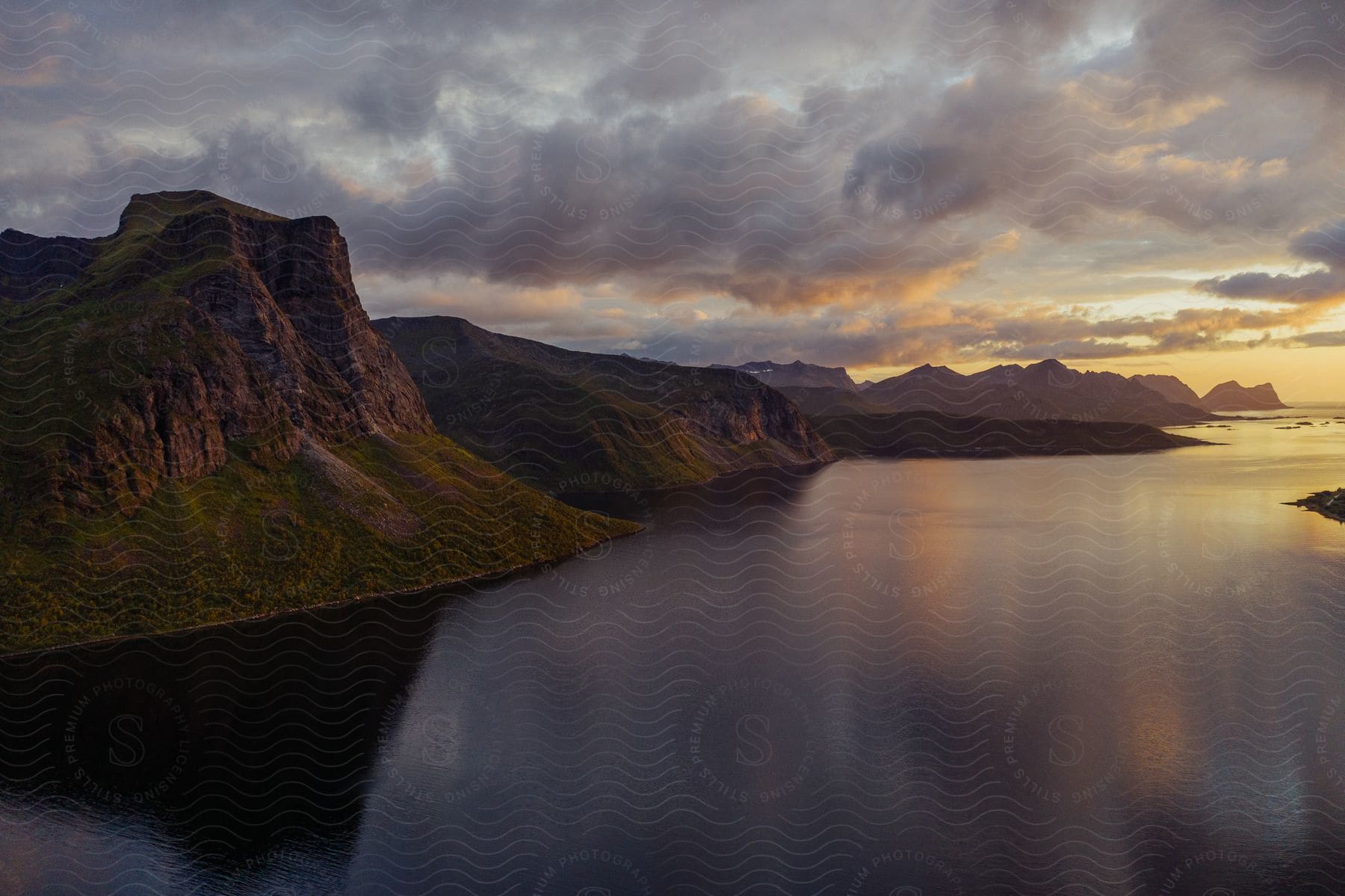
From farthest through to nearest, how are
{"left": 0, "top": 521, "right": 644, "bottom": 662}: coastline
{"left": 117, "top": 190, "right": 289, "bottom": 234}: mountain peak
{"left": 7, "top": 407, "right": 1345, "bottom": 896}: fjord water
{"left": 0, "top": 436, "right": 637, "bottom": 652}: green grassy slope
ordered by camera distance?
1. {"left": 117, "top": 190, "right": 289, "bottom": 234}: mountain peak
2. {"left": 0, "top": 436, "right": 637, "bottom": 652}: green grassy slope
3. {"left": 0, "top": 521, "right": 644, "bottom": 662}: coastline
4. {"left": 7, "top": 407, "right": 1345, "bottom": 896}: fjord water

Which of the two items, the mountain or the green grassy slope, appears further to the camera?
the mountain

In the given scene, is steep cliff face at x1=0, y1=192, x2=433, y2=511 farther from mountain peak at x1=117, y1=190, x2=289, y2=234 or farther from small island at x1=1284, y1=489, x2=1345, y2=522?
small island at x1=1284, y1=489, x2=1345, y2=522

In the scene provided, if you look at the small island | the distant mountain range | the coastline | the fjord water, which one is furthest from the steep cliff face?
the small island

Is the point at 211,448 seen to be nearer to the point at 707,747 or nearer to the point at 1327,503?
the point at 707,747

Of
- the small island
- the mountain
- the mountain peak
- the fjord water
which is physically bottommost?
the fjord water

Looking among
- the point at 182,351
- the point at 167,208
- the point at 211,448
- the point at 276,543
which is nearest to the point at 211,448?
the point at 211,448

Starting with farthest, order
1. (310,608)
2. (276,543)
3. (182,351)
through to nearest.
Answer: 1. (182,351)
2. (276,543)
3. (310,608)

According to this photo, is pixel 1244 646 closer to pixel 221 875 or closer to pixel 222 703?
pixel 221 875
